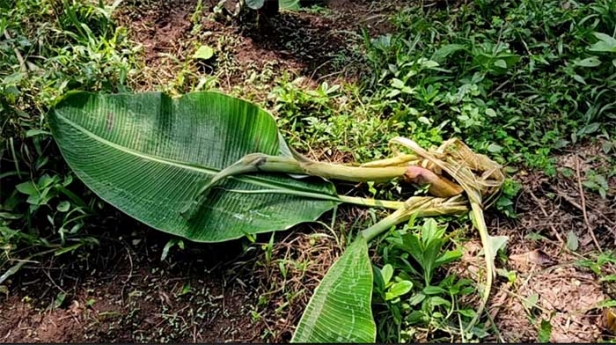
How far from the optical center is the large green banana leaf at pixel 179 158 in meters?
1.51

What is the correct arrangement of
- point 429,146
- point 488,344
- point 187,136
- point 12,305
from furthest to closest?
1. point 429,146
2. point 187,136
3. point 12,305
4. point 488,344

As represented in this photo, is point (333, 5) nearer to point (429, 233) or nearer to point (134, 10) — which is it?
point (134, 10)

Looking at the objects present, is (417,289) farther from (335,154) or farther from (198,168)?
(198,168)

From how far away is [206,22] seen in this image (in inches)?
Result: 82.3

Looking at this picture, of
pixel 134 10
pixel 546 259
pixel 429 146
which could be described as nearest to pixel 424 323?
pixel 546 259

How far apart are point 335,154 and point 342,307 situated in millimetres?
565

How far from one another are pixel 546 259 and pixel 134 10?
1.57 meters

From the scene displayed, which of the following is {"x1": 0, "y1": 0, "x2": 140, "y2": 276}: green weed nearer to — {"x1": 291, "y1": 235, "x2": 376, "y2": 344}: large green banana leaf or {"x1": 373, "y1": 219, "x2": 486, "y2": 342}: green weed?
{"x1": 291, "y1": 235, "x2": 376, "y2": 344}: large green banana leaf

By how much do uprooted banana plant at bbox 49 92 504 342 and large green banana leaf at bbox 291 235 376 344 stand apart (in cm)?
5

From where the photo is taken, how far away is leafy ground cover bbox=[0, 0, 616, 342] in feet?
4.71

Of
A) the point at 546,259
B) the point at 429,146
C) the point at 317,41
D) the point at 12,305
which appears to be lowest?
the point at 12,305

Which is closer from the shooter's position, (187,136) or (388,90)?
(187,136)

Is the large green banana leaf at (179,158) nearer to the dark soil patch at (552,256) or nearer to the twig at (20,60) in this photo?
the twig at (20,60)

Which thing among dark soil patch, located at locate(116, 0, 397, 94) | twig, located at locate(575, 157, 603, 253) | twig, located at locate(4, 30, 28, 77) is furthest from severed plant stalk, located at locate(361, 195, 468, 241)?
twig, located at locate(4, 30, 28, 77)
